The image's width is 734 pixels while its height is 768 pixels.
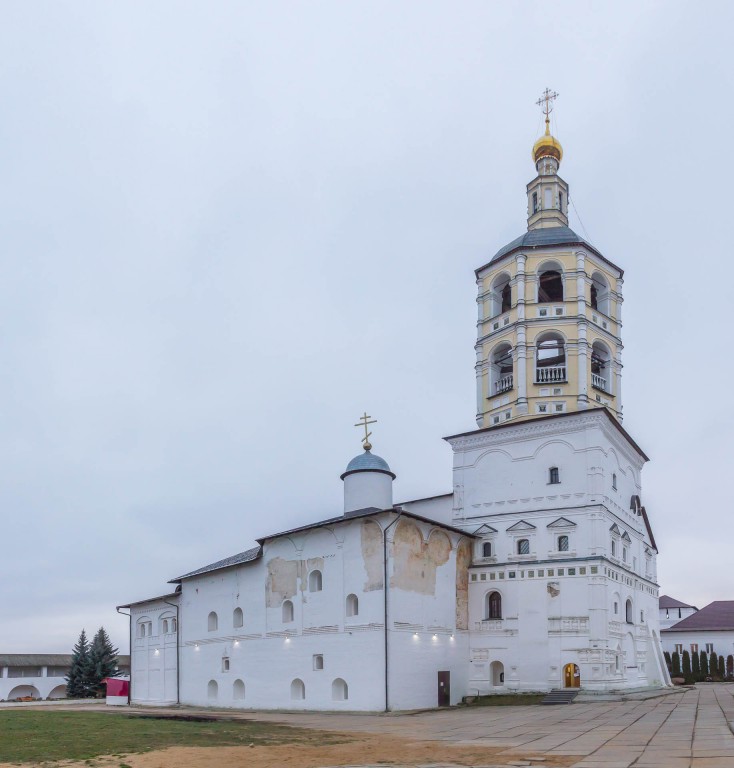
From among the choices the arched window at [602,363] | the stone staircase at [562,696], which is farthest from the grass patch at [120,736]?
the arched window at [602,363]

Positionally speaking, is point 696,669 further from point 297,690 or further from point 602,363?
point 297,690

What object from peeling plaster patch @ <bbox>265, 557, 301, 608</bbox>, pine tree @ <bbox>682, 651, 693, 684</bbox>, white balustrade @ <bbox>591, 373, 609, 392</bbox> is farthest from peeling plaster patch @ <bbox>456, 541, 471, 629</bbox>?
pine tree @ <bbox>682, 651, 693, 684</bbox>

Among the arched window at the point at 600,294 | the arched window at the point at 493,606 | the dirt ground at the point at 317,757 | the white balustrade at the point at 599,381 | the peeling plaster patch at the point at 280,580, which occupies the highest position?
the arched window at the point at 600,294

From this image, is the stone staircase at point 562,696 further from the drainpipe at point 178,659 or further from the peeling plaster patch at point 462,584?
the drainpipe at point 178,659

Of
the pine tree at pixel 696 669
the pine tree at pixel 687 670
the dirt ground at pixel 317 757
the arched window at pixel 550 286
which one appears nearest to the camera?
the dirt ground at pixel 317 757

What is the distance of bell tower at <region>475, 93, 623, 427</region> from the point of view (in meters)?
33.1

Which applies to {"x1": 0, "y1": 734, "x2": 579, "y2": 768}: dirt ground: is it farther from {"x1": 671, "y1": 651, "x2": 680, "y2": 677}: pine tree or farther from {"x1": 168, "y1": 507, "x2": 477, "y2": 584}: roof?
{"x1": 671, "y1": 651, "x2": 680, "y2": 677}: pine tree

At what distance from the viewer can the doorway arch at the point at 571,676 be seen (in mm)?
28969

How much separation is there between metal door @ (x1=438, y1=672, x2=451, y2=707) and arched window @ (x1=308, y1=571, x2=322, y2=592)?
5.40 metres

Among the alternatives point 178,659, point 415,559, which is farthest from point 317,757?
point 178,659

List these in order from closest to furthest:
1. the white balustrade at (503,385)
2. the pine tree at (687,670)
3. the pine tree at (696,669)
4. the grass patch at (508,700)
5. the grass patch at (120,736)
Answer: the grass patch at (120,736) < the grass patch at (508,700) < the white balustrade at (503,385) < the pine tree at (687,670) < the pine tree at (696,669)

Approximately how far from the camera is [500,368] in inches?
1403

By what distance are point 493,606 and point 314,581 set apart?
22.4 ft

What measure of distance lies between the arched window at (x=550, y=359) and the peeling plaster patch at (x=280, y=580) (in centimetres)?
1208
